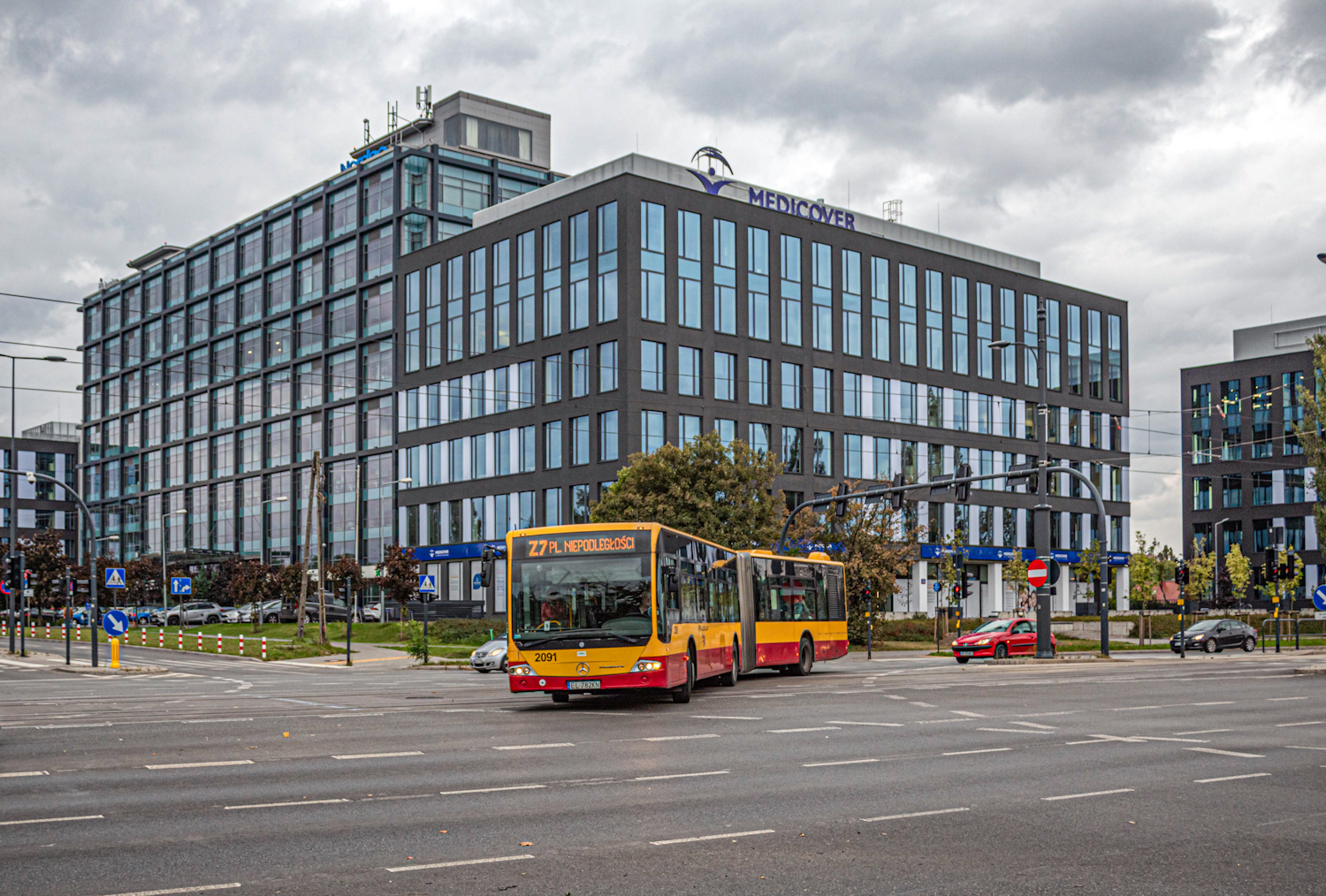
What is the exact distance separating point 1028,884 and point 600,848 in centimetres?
297

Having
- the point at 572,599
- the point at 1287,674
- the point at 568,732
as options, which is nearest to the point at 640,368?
the point at 1287,674

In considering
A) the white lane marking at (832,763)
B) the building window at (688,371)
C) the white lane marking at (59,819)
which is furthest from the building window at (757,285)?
the white lane marking at (59,819)

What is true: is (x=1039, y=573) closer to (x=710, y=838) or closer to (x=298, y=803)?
(x=298, y=803)

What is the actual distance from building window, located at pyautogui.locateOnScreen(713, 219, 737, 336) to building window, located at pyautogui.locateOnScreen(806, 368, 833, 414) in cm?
642

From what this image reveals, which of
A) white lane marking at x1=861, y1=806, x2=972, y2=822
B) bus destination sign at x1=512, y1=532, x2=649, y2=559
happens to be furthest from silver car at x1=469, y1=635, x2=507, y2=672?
white lane marking at x1=861, y1=806, x2=972, y2=822

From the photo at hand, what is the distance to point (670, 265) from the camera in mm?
70062

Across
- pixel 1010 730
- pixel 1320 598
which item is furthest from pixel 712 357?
pixel 1010 730

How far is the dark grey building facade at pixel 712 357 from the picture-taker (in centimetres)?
6981

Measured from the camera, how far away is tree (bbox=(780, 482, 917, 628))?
181 ft

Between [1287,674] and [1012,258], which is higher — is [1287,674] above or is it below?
below

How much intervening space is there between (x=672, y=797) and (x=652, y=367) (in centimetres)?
5753

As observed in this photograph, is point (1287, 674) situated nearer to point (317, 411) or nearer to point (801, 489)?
point (801, 489)

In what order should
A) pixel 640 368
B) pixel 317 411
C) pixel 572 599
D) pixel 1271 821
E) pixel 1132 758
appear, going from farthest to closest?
pixel 317 411
pixel 640 368
pixel 572 599
pixel 1132 758
pixel 1271 821

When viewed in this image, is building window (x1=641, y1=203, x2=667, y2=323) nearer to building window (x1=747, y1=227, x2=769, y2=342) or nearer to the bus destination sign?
building window (x1=747, y1=227, x2=769, y2=342)
